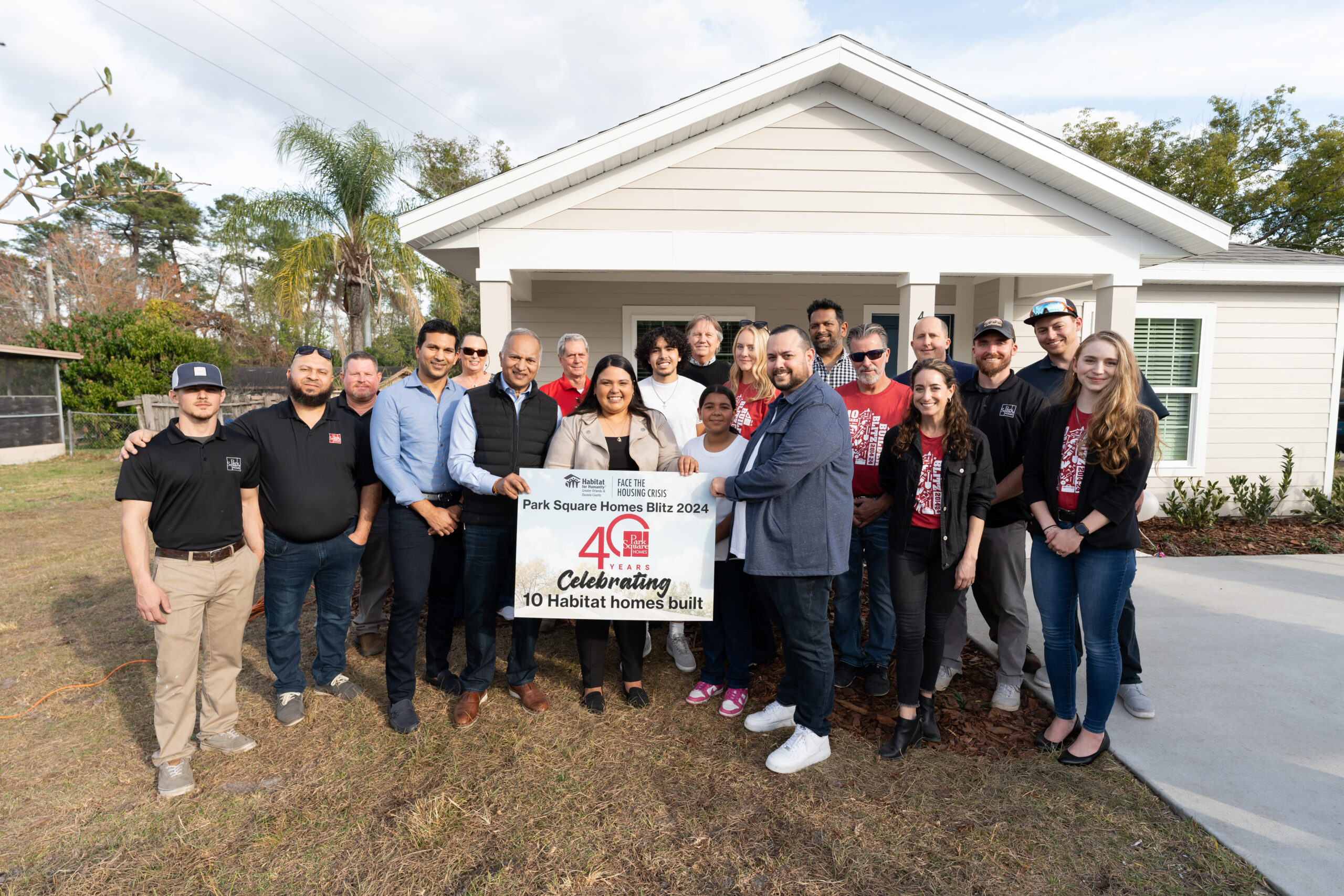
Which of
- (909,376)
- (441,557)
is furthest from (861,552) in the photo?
(441,557)

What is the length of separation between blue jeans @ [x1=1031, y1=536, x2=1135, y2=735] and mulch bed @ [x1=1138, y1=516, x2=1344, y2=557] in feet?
16.9

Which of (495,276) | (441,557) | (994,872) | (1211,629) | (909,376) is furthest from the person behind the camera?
(495,276)

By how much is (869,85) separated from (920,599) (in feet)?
17.7

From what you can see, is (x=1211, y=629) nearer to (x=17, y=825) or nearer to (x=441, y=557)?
(x=441, y=557)

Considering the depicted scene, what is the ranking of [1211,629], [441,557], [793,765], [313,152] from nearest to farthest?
[793,765] < [441,557] < [1211,629] < [313,152]

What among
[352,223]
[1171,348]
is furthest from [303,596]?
[352,223]

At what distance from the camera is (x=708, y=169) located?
22.4ft

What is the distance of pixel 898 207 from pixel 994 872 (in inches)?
236

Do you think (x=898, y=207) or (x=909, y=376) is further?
(x=898, y=207)

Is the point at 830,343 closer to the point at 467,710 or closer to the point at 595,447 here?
the point at 595,447

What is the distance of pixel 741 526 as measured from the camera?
11.2ft

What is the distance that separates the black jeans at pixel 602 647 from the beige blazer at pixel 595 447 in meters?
0.94

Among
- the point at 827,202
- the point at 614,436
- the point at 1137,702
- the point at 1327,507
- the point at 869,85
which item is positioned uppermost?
the point at 869,85

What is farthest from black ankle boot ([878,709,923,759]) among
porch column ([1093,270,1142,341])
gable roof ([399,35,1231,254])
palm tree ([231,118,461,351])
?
palm tree ([231,118,461,351])
